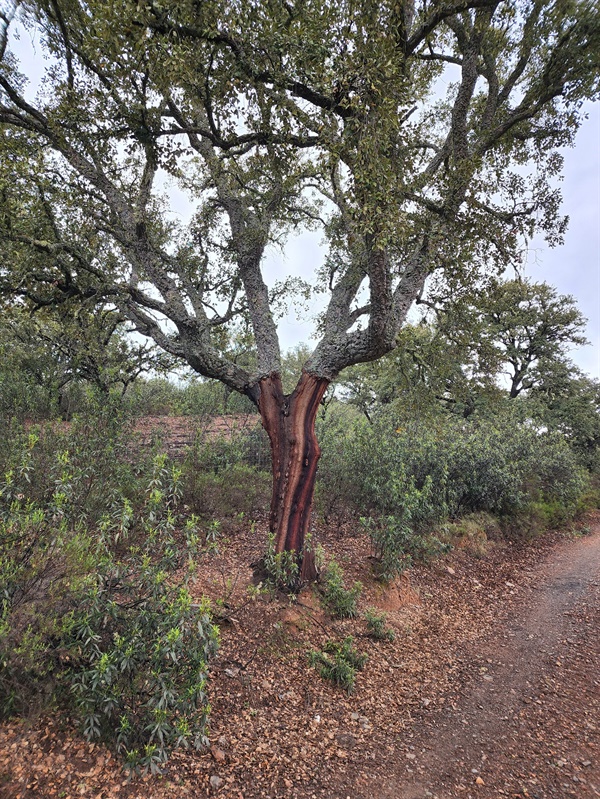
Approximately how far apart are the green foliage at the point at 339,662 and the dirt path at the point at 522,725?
768 millimetres

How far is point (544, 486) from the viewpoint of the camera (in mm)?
12711

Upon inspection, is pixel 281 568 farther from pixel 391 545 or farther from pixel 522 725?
pixel 522 725

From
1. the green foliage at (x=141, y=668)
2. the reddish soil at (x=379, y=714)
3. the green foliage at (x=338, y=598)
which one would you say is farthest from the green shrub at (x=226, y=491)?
the green foliage at (x=141, y=668)

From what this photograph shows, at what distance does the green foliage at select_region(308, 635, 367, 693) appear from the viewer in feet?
13.8

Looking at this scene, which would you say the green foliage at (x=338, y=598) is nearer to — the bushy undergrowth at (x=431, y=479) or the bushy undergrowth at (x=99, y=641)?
the bushy undergrowth at (x=431, y=479)

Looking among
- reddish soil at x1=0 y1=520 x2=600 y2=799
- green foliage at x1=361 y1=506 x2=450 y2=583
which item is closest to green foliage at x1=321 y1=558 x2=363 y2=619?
reddish soil at x1=0 y1=520 x2=600 y2=799

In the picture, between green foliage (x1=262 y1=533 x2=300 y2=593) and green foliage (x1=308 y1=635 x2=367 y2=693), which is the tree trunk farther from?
green foliage (x1=308 y1=635 x2=367 y2=693)

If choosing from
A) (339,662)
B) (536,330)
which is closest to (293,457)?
(339,662)

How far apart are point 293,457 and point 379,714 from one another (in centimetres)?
285

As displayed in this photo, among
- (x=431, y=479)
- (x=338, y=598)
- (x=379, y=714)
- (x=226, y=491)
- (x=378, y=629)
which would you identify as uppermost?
(x=431, y=479)

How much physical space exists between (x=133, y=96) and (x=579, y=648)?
9152 millimetres

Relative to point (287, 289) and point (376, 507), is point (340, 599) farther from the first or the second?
point (287, 289)

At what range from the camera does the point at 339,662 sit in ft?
13.9

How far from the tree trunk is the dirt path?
226 centimetres
